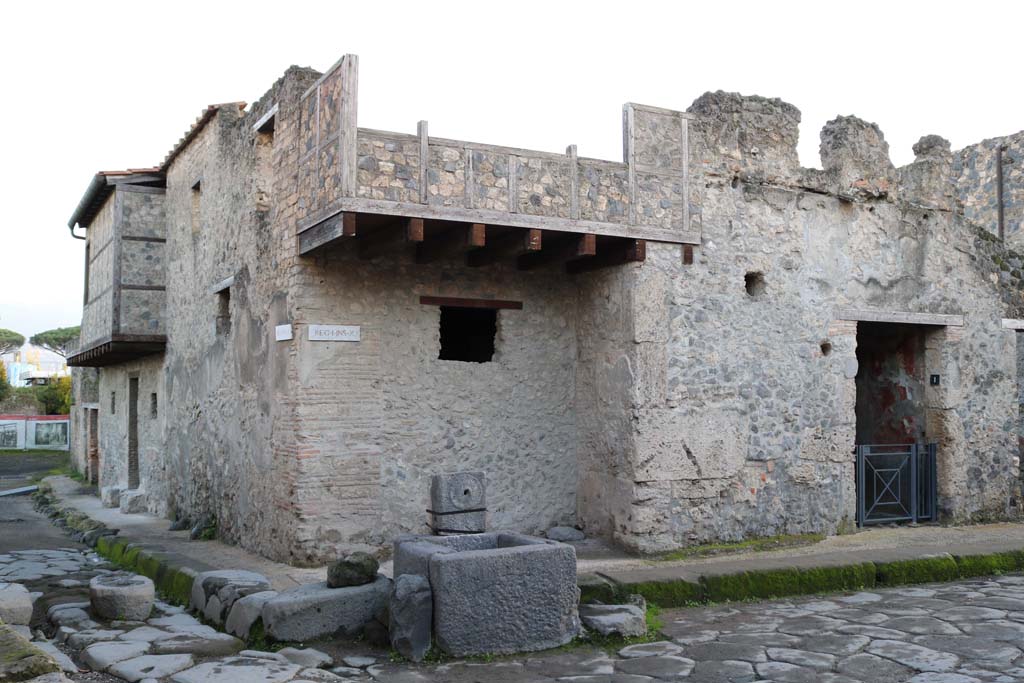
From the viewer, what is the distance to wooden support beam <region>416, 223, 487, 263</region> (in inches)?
304

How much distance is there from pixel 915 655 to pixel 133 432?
12869 millimetres

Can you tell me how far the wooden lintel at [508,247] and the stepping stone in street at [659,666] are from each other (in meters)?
3.76

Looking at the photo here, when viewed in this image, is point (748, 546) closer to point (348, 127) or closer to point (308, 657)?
point (308, 657)

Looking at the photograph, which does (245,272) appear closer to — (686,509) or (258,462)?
(258,462)

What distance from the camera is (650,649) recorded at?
19.0 ft

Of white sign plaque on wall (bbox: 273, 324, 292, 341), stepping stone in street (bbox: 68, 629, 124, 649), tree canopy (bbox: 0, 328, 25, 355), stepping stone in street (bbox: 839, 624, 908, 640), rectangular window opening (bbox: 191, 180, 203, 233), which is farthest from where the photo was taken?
tree canopy (bbox: 0, 328, 25, 355)

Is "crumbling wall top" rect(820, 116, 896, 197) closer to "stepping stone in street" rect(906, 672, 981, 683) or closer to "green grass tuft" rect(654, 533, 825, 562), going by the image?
"green grass tuft" rect(654, 533, 825, 562)

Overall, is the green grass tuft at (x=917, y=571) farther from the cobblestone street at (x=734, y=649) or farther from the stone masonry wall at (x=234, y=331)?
the stone masonry wall at (x=234, y=331)

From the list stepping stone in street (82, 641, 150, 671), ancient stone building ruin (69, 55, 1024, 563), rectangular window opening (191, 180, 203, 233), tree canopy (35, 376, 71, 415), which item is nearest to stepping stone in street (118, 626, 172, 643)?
stepping stone in street (82, 641, 150, 671)

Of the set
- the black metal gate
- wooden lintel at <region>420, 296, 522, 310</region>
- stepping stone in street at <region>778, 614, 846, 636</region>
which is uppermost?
wooden lintel at <region>420, 296, 522, 310</region>

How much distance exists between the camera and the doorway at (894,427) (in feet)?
33.6

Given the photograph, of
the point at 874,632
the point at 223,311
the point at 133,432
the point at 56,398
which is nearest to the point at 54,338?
the point at 56,398

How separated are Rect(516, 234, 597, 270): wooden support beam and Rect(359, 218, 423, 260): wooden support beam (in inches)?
55.5

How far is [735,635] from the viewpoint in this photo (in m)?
6.12
